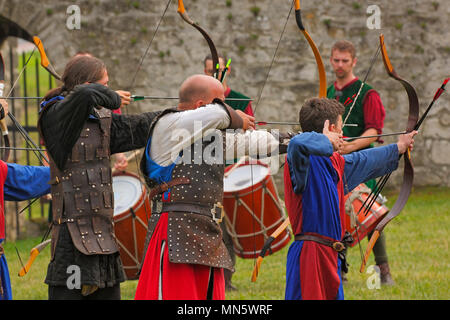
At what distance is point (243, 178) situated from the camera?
5.88 meters

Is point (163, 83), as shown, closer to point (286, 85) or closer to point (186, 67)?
point (186, 67)

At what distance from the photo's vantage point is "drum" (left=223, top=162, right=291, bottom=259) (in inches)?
227

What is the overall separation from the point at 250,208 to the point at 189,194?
227 cm

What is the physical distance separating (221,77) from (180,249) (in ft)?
3.20

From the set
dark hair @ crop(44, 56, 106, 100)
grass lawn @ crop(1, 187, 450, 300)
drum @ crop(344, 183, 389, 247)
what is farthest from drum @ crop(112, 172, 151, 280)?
dark hair @ crop(44, 56, 106, 100)

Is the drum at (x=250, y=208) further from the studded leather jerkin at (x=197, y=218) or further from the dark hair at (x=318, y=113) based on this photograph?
the studded leather jerkin at (x=197, y=218)

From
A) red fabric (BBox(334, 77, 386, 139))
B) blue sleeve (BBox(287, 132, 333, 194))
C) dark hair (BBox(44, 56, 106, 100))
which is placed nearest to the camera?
blue sleeve (BBox(287, 132, 333, 194))

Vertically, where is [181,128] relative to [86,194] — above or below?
above

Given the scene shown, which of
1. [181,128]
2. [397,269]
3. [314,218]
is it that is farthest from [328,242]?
[397,269]

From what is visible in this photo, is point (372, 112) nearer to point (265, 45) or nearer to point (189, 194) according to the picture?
point (189, 194)

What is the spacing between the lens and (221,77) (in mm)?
4070

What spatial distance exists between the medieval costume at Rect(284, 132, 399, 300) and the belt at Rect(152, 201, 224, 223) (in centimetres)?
36

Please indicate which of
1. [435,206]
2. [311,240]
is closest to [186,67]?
[435,206]

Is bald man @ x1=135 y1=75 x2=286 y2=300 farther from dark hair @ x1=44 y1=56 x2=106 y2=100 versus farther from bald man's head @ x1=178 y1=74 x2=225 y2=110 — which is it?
dark hair @ x1=44 y1=56 x2=106 y2=100
